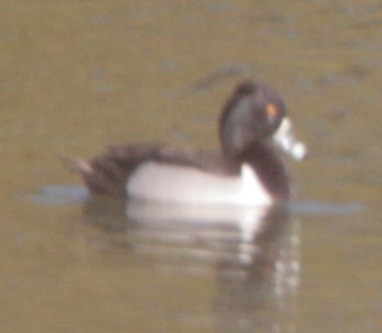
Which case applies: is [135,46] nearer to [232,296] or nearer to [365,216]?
[365,216]

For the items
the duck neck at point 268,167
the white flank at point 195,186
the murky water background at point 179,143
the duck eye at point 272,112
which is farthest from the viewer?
the duck eye at point 272,112

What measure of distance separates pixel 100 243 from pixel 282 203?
1990 millimetres

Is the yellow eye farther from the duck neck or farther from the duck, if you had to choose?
the duck neck

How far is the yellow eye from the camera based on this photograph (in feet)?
50.1

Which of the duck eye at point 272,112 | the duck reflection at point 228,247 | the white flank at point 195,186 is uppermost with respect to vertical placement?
the duck eye at point 272,112

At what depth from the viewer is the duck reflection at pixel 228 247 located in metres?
11.7

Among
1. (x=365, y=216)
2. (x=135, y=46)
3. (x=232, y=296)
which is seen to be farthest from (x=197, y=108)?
(x=232, y=296)

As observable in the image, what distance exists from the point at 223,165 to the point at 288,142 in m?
0.76

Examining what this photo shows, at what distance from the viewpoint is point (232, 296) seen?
1201 centimetres

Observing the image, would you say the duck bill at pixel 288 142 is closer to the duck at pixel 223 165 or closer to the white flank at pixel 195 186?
the duck at pixel 223 165

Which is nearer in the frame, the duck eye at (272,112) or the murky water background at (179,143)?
the murky water background at (179,143)

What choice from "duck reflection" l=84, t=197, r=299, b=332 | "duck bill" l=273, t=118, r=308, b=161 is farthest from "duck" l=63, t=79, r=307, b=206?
"duck reflection" l=84, t=197, r=299, b=332

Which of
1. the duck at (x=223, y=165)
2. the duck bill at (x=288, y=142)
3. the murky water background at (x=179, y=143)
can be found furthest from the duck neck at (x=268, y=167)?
the murky water background at (x=179, y=143)

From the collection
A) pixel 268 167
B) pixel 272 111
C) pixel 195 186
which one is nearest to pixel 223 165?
pixel 195 186
